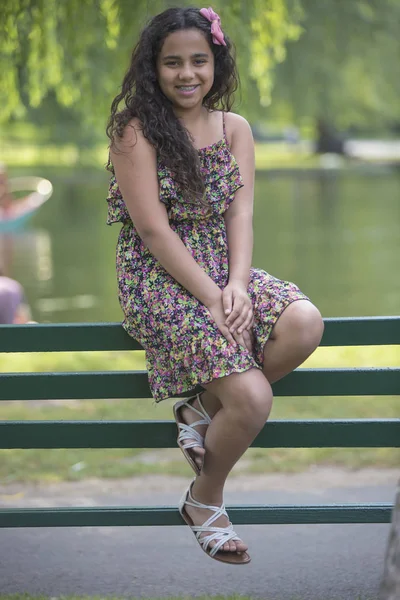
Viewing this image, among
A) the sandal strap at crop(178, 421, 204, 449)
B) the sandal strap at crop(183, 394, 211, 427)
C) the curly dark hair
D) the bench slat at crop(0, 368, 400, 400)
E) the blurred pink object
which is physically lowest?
the blurred pink object

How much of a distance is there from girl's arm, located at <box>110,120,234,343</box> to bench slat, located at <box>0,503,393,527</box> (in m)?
0.77

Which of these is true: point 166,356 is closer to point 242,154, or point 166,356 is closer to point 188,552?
point 242,154

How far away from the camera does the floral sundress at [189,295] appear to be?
10.2 ft

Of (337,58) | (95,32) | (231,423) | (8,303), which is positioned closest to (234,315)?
(231,423)

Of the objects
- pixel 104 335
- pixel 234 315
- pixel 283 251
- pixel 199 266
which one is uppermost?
pixel 199 266

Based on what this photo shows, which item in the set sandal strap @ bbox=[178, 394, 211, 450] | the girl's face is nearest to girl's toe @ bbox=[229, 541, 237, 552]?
sandal strap @ bbox=[178, 394, 211, 450]

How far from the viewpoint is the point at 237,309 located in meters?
3.13

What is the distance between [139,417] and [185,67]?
344 cm

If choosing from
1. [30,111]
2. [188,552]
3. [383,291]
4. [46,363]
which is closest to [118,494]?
[188,552]

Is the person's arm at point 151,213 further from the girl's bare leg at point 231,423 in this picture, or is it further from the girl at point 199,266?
the girl's bare leg at point 231,423

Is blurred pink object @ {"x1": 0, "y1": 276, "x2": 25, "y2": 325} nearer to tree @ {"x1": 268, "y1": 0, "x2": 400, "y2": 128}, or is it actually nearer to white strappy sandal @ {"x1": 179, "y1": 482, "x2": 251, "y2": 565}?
white strappy sandal @ {"x1": 179, "y1": 482, "x2": 251, "y2": 565}

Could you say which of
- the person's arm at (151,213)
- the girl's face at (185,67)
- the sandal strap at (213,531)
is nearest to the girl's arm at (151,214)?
the person's arm at (151,213)

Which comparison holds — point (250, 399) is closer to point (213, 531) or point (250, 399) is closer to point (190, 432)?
point (190, 432)

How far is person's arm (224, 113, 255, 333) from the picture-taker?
124 inches
